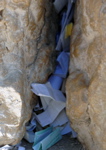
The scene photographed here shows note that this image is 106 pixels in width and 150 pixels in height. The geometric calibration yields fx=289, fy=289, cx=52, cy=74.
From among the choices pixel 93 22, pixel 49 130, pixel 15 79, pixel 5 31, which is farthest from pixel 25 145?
pixel 93 22

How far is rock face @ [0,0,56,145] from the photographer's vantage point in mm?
1402

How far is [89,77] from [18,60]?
37cm

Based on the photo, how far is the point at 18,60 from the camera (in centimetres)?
147

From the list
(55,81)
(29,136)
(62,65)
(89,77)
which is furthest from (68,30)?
(29,136)

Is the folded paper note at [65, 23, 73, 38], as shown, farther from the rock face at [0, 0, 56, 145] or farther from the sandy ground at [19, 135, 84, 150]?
the sandy ground at [19, 135, 84, 150]

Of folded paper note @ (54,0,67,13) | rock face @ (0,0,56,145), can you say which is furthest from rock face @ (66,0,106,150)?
folded paper note @ (54,0,67,13)

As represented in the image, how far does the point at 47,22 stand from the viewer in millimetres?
1688

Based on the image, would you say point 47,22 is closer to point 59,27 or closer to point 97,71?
point 59,27

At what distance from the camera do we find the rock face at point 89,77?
1.29 m

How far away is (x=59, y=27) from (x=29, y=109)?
2.06 ft

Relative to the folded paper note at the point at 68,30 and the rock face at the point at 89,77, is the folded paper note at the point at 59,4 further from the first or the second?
the rock face at the point at 89,77

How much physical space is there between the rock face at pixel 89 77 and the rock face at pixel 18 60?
21 cm

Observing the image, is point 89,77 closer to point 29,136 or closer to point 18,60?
point 18,60

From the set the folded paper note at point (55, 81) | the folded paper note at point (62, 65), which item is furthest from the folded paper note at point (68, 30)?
the folded paper note at point (55, 81)
